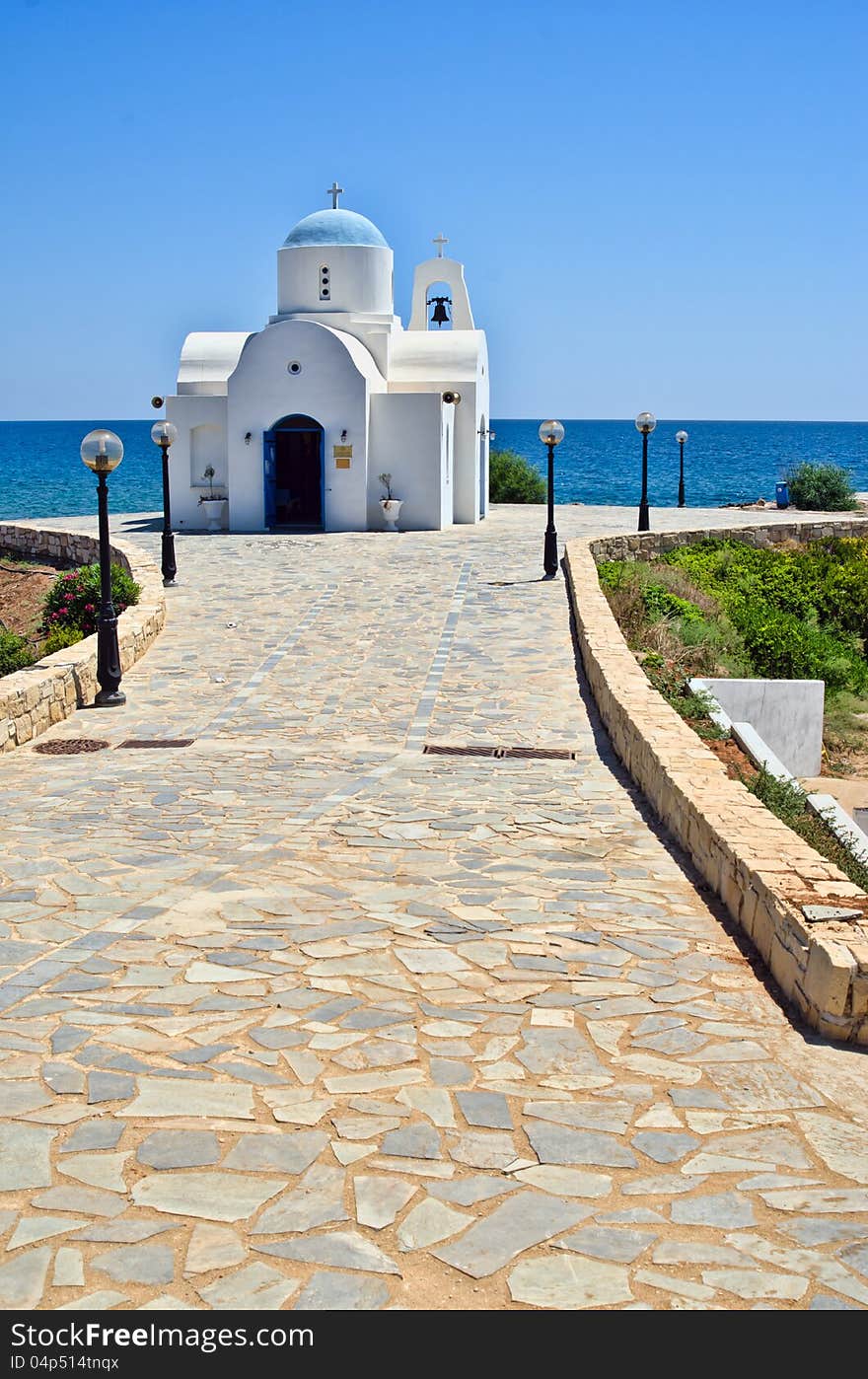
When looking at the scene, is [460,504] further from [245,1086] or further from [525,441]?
[525,441]

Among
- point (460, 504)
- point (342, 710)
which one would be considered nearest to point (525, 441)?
point (460, 504)

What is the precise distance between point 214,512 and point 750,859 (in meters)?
23.9

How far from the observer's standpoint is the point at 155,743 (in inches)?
471

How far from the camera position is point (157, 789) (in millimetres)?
9961

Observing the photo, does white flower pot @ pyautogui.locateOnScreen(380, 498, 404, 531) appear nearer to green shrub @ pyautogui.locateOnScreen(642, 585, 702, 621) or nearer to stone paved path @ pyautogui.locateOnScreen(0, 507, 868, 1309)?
green shrub @ pyautogui.locateOnScreen(642, 585, 702, 621)

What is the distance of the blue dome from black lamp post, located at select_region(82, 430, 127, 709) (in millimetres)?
18613

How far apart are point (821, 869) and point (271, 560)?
1829cm

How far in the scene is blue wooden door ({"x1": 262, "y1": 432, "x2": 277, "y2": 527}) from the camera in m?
28.7

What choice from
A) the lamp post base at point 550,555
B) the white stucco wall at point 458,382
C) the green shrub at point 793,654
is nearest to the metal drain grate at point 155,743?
the green shrub at point 793,654

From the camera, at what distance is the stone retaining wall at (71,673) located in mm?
11883

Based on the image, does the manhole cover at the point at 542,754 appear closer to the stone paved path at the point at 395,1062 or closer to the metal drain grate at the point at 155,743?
the stone paved path at the point at 395,1062

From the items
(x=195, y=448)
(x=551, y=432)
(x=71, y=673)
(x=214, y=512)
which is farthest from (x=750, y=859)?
(x=195, y=448)

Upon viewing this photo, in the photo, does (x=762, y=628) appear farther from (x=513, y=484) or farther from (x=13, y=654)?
(x=513, y=484)

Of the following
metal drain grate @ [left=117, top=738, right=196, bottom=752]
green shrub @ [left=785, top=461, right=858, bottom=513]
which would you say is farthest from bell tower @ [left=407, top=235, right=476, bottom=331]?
metal drain grate @ [left=117, top=738, right=196, bottom=752]
